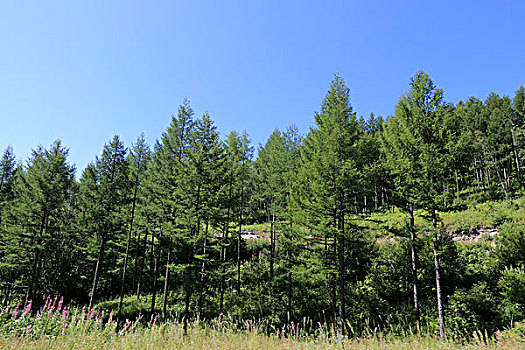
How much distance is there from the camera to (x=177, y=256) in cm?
2631

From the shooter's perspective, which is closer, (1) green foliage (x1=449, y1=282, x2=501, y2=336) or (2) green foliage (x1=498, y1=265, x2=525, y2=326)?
(2) green foliage (x1=498, y1=265, x2=525, y2=326)

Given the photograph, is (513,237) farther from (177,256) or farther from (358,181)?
(177,256)

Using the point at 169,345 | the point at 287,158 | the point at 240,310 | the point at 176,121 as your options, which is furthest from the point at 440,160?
the point at 176,121

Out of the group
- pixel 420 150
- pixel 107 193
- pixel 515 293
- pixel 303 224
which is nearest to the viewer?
pixel 515 293

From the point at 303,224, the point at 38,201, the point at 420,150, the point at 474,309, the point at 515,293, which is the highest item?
the point at 420,150

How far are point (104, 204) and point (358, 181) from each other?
20960mm

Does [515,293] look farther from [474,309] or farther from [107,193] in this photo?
[107,193]

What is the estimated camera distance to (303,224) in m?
16.3

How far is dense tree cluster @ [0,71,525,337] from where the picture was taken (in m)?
14.5

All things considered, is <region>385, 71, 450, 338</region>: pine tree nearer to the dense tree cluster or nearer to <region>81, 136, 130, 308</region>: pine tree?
the dense tree cluster

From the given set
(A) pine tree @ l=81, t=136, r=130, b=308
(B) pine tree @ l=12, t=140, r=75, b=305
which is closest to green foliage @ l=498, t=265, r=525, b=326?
(A) pine tree @ l=81, t=136, r=130, b=308

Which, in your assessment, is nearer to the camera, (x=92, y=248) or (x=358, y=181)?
(x=358, y=181)

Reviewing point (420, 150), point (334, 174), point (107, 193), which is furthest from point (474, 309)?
point (107, 193)

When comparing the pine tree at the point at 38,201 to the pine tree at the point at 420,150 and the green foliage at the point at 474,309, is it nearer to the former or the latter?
the pine tree at the point at 420,150
